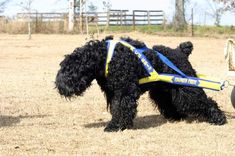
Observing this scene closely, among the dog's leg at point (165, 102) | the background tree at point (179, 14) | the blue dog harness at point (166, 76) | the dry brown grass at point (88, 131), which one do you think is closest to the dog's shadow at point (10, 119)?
the dry brown grass at point (88, 131)

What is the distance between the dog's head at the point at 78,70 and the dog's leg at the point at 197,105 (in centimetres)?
131

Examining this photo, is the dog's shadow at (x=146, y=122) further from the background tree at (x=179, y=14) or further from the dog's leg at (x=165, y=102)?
the background tree at (x=179, y=14)

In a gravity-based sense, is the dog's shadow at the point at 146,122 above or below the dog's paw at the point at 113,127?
below

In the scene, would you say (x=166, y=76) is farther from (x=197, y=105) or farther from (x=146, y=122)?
(x=146, y=122)

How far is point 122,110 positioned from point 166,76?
79cm

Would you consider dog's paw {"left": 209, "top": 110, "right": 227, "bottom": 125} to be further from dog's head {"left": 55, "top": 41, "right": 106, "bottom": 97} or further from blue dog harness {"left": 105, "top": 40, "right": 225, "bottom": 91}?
dog's head {"left": 55, "top": 41, "right": 106, "bottom": 97}

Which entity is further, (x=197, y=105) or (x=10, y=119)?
(x=10, y=119)

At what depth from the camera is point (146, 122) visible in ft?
28.1

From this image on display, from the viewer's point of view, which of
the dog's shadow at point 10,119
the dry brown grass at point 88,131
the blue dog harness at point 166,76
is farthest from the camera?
the dog's shadow at point 10,119

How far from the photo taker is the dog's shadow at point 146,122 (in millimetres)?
8211

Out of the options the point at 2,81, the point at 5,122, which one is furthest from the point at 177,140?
the point at 2,81

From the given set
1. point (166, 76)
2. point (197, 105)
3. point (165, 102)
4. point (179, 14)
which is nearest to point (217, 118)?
point (197, 105)

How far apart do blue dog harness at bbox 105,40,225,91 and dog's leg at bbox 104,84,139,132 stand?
0.30 metres

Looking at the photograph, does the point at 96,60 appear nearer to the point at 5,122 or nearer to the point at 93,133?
the point at 93,133
